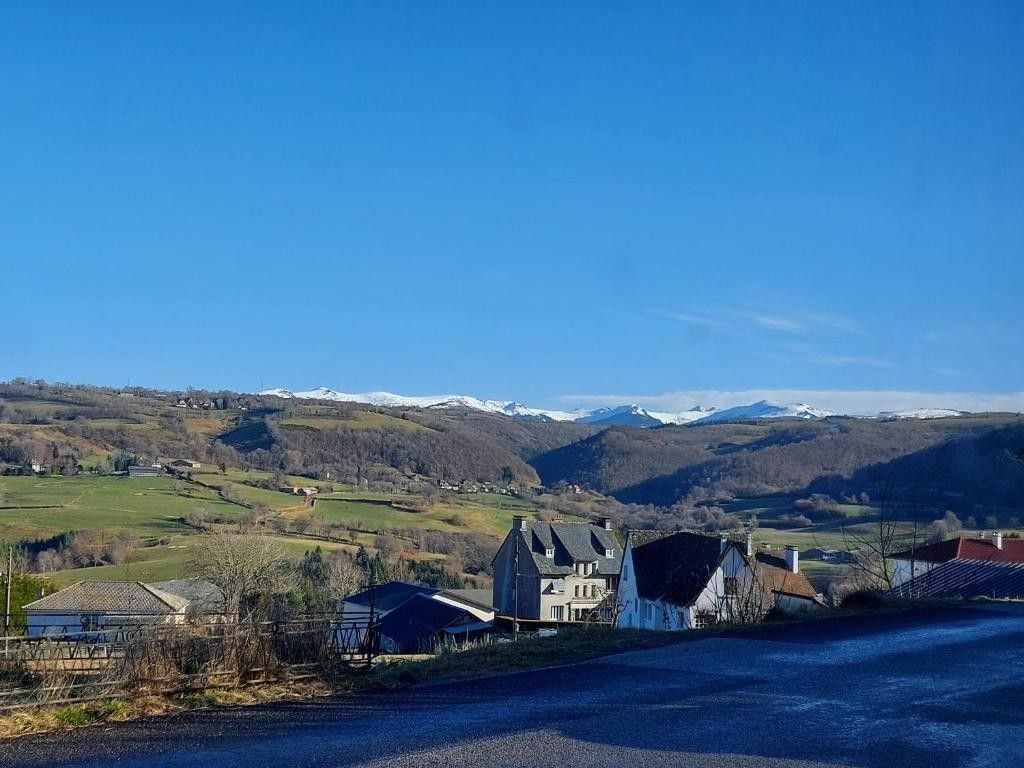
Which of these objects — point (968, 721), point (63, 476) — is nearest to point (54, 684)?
point (968, 721)

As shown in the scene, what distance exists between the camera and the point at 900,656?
1181cm

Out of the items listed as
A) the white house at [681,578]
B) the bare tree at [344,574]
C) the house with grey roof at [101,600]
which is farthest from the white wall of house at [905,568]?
the house with grey roof at [101,600]

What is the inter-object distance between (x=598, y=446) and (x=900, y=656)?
13606 centimetres

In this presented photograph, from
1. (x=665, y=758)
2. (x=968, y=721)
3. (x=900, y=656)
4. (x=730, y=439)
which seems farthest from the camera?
(x=730, y=439)

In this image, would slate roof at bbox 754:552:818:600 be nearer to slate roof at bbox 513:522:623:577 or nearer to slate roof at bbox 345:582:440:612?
slate roof at bbox 513:522:623:577

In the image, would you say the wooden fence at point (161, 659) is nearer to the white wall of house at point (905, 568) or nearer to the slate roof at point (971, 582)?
the slate roof at point (971, 582)

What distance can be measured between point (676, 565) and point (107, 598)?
2335cm

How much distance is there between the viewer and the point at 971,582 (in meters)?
20.9

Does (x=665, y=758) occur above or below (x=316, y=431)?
below

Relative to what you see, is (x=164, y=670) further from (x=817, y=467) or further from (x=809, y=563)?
(x=817, y=467)

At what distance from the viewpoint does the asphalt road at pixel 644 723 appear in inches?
290

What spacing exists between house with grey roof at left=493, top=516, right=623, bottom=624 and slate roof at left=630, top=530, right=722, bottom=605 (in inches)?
393

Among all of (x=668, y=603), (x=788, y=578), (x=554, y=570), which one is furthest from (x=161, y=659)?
(x=554, y=570)

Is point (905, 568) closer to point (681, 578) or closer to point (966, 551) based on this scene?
point (966, 551)
